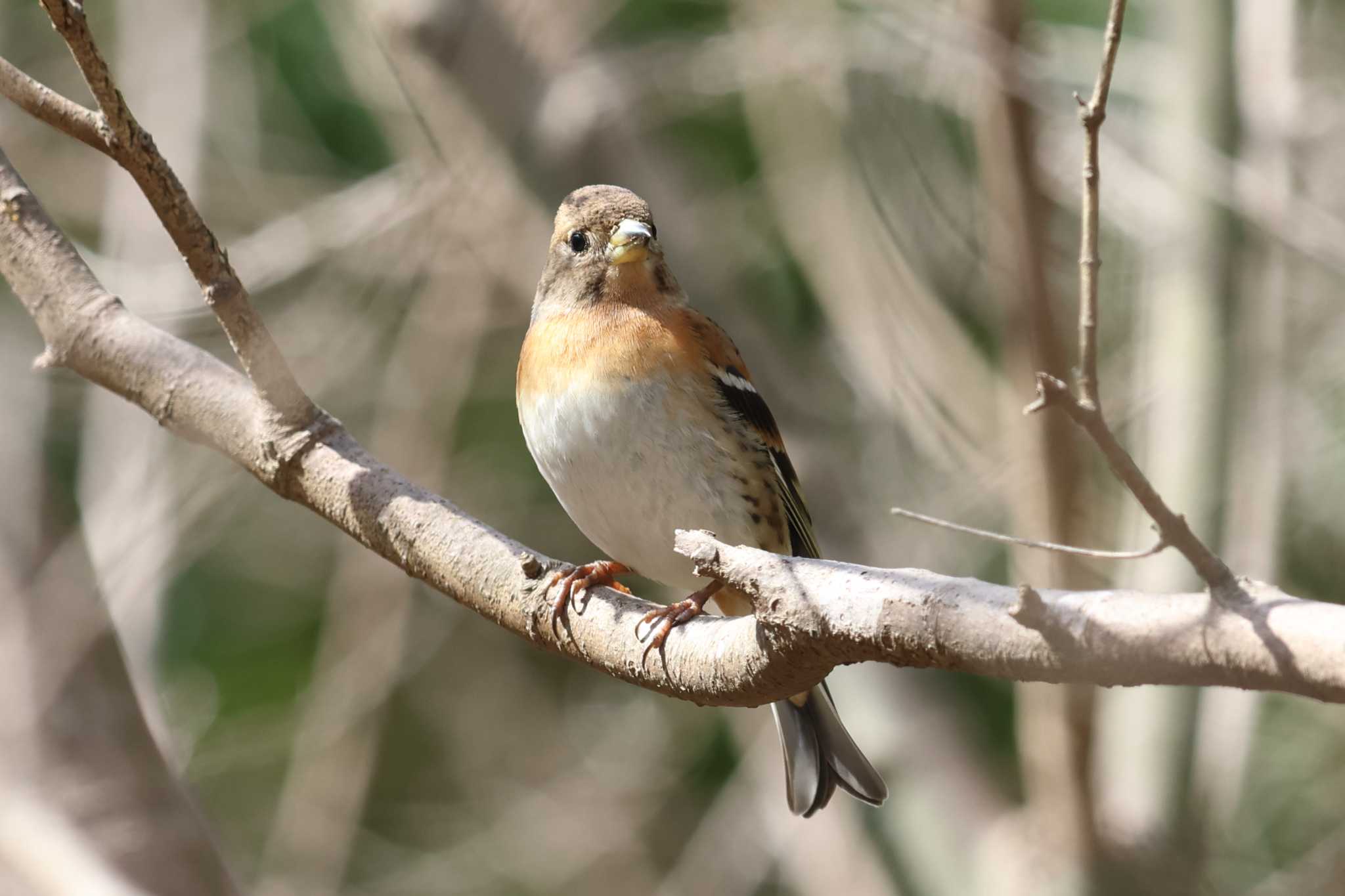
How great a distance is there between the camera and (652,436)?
142 inches

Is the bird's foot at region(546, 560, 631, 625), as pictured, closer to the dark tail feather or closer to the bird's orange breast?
the bird's orange breast

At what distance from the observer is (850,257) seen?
5875mm

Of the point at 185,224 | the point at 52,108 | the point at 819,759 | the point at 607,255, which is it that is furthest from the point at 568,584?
the point at 607,255

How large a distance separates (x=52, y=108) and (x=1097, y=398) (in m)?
2.02

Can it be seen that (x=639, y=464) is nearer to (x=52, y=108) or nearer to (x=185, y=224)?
(x=185, y=224)

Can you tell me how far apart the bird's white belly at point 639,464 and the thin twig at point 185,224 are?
32.2 inches

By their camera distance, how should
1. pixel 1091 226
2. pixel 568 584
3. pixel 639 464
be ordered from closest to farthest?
pixel 1091 226, pixel 568 584, pixel 639 464

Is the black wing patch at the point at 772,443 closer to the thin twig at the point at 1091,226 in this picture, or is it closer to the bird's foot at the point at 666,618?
the bird's foot at the point at 666,618

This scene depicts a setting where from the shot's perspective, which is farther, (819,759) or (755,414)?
(755,414)

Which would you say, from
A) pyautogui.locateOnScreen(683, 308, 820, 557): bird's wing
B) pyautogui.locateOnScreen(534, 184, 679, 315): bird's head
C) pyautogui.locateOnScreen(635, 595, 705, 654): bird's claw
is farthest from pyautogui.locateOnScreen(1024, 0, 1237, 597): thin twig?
pyautogui.locateOnScreen(534, 184, 679, 315): bird's head

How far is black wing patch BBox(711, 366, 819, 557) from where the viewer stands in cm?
390

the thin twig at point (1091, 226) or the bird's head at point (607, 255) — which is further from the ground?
the bird's head at point (607, 255)

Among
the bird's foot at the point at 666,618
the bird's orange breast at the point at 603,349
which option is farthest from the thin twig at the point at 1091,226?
the bird's orange breast at the point at 603,349

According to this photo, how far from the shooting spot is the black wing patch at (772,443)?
3904 millimetres
